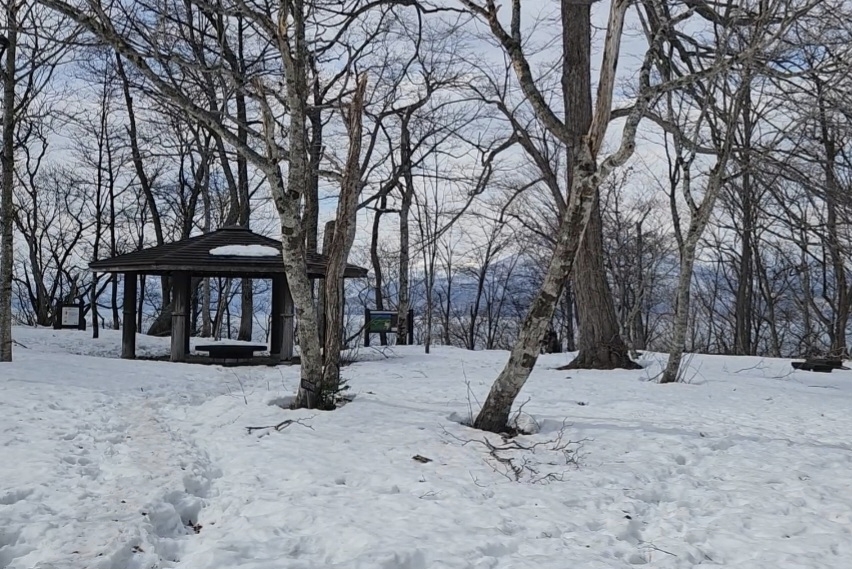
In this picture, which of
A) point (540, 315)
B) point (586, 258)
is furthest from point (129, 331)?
point (540, 315)

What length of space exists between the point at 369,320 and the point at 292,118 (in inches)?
343

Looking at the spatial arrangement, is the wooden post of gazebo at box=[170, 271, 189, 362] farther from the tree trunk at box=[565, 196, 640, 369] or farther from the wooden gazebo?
the tree trunk at box=[565, 196, 640, 369]

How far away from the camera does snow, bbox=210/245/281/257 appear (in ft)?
37.1

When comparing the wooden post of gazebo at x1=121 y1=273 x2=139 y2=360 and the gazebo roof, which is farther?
the wooden post of gazebo at x1=121 y1=273 x2=139 y2=360

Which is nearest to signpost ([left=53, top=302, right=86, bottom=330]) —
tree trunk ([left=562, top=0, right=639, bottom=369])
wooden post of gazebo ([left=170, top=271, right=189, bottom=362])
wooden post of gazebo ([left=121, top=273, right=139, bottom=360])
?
wooden post of gazebo ([left=121, top=273, right=139, bottom=360])

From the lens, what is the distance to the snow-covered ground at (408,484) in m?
2.97

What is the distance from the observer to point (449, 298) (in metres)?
26.7

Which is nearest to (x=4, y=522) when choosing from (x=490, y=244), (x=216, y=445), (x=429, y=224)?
(x=216, y=445)

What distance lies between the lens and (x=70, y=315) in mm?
16859

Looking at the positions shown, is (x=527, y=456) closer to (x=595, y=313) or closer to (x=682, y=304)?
(x=682, y=304)

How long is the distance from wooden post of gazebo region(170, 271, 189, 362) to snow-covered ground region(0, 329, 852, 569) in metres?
4.48

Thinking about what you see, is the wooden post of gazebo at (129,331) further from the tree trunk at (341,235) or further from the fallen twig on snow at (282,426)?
the fallen twig on snow at (282,426)

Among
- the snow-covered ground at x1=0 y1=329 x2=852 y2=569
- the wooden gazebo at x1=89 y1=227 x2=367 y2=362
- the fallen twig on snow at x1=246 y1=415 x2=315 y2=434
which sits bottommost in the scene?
the snow-covered ground at x1=0 y1=329 x2=852 y2=569

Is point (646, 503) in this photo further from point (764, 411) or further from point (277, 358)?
point (277, 358)
